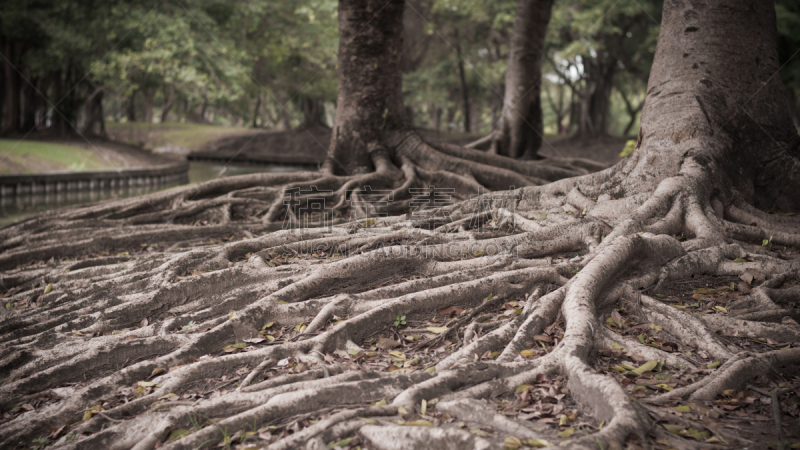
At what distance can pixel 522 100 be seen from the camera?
36.7 feet

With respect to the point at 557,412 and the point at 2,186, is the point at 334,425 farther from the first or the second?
the point at 2,186

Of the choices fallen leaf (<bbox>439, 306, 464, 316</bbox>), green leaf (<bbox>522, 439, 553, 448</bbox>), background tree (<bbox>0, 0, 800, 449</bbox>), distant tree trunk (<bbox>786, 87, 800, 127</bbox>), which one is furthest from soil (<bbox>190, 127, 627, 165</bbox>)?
green leaf (<bbox>522, 439, 553, 448</bbox>)

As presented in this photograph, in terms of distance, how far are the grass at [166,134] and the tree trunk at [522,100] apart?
77.1 ft

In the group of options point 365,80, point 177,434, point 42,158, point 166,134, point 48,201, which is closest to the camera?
point 177,434

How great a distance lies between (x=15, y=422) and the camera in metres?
3.07

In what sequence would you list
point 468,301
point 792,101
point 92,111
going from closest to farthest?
point 468,301
point 792,101
point 92,111

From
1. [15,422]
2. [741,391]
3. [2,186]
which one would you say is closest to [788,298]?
[741,391]

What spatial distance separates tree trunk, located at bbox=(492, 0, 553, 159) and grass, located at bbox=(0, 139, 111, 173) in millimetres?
15163

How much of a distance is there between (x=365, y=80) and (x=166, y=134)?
2708 centimetres

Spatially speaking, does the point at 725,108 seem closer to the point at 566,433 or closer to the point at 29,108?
the point at 566,433

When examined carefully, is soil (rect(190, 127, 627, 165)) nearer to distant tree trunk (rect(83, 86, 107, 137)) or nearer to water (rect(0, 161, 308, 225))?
distant tree trunk (rect(83, 86, 107, 137))

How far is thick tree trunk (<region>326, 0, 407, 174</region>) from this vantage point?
332 inches

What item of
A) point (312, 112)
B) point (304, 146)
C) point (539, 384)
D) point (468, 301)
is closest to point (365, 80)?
point (468, 301)

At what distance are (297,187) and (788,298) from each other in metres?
5.98
